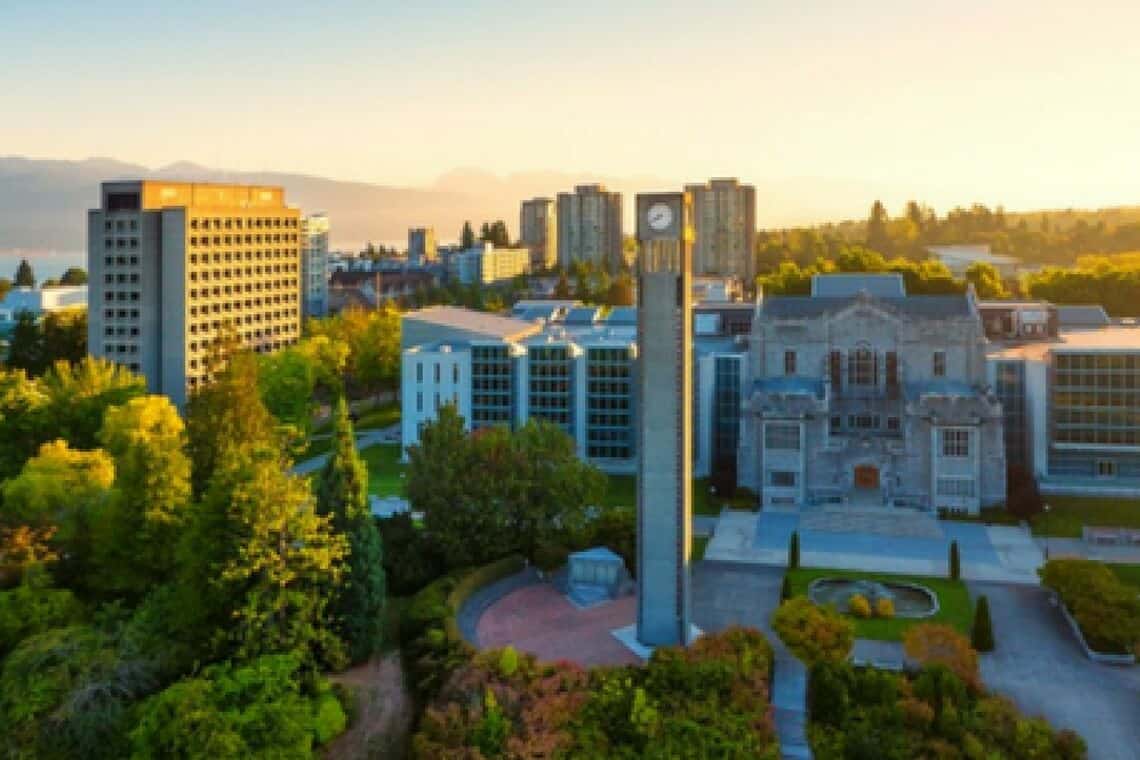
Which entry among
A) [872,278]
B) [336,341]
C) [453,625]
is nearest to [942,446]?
[872,278]

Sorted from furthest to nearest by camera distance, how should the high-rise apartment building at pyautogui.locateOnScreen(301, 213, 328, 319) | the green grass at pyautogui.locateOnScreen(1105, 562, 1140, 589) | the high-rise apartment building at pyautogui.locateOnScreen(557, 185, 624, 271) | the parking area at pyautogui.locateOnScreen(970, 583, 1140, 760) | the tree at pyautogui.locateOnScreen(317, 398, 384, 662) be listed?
the high-rise apartment building at pyautogui.locateOnScreen(557, 185, 624, 271) < the high-rise apartment building at pyautogui.locateOnScreen(301, 213, 328, 319) < the green grass at pyautogui.locateOnScreen(1105, 562, 1140, 589) < the tree at pyautogui.locateOnScreen(317, 398, 384, 662) < the parking area at pyautogui.locateOnScreen(970, 583, 1140, 760)

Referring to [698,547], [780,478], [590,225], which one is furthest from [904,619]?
[590,225]

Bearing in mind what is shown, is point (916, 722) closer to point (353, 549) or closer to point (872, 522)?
point (353, 549)

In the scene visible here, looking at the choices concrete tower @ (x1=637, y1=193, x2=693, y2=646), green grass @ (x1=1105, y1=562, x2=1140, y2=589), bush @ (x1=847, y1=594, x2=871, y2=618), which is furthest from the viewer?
green grass @ (x1=1105, y1=562, x2=1140, y2=589)

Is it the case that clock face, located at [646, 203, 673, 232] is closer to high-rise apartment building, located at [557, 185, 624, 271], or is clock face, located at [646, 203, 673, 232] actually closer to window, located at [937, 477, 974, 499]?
window, located at [937, 477, 974, 499]

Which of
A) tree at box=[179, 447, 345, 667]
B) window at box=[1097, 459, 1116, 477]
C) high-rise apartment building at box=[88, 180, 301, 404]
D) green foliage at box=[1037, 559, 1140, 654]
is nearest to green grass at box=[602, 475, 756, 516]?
window at box=[1097, 459, 1116, 477]

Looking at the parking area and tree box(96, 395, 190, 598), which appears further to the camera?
tree box(96, 395, 190, 598)
